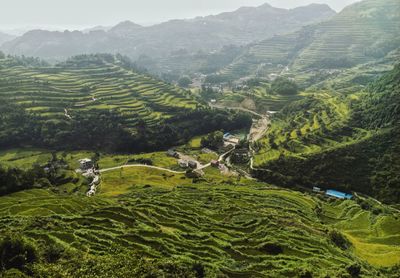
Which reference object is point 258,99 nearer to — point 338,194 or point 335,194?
point 335,194

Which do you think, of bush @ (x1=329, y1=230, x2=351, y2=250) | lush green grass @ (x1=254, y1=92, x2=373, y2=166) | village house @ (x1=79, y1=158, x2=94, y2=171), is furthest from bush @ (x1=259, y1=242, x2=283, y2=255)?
village house @ (x1=79, y1=158, x2=94, y2=171)

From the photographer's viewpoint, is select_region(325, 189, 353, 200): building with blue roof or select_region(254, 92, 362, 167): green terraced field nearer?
select_region(325, 189, 353, 200): building with blue roof

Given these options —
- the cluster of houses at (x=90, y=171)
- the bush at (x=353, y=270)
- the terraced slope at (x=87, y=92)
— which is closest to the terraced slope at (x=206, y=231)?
the bush at (x=353, y=270)

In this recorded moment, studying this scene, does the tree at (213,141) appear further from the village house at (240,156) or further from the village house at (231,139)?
the village house at (240,156)

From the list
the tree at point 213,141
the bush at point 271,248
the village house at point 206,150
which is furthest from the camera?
the tree at point 213,141

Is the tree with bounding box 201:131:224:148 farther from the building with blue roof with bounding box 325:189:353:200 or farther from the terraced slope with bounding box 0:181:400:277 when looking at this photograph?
the terraced slope with bounding box 0:181:400:277

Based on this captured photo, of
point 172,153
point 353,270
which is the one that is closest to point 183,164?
point 172,153
